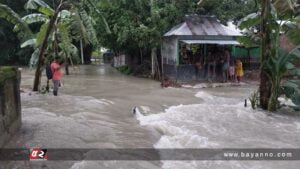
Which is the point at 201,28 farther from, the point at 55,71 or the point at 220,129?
the point at 220,129

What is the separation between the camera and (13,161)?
19.1ft

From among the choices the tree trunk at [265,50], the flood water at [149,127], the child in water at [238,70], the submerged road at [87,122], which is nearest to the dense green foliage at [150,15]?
the child in water at [238,70]

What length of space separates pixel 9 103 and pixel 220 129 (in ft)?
17.5

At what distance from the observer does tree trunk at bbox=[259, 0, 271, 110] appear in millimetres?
10883

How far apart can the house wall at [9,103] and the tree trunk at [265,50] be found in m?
7.76

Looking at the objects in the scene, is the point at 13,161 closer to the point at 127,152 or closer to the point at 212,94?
the point at 127,152

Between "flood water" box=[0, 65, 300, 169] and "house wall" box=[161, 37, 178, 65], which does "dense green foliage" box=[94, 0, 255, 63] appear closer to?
"house wall" box=[161, 37, 178, 65]

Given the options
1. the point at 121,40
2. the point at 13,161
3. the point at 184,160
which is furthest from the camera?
the point at 121,40

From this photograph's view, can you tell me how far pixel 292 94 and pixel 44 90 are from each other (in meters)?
10.1

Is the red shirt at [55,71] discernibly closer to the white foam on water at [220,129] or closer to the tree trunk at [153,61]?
the white foam on water at [220,129]

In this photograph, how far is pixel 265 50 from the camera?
37.0 feet

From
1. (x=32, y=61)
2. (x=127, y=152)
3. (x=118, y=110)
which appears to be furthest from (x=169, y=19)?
(x=127, y=152)

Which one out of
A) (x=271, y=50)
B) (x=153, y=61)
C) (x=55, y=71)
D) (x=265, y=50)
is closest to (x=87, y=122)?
(x=55, y=71)

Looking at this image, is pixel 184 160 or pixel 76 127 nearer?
pixel 184 160
